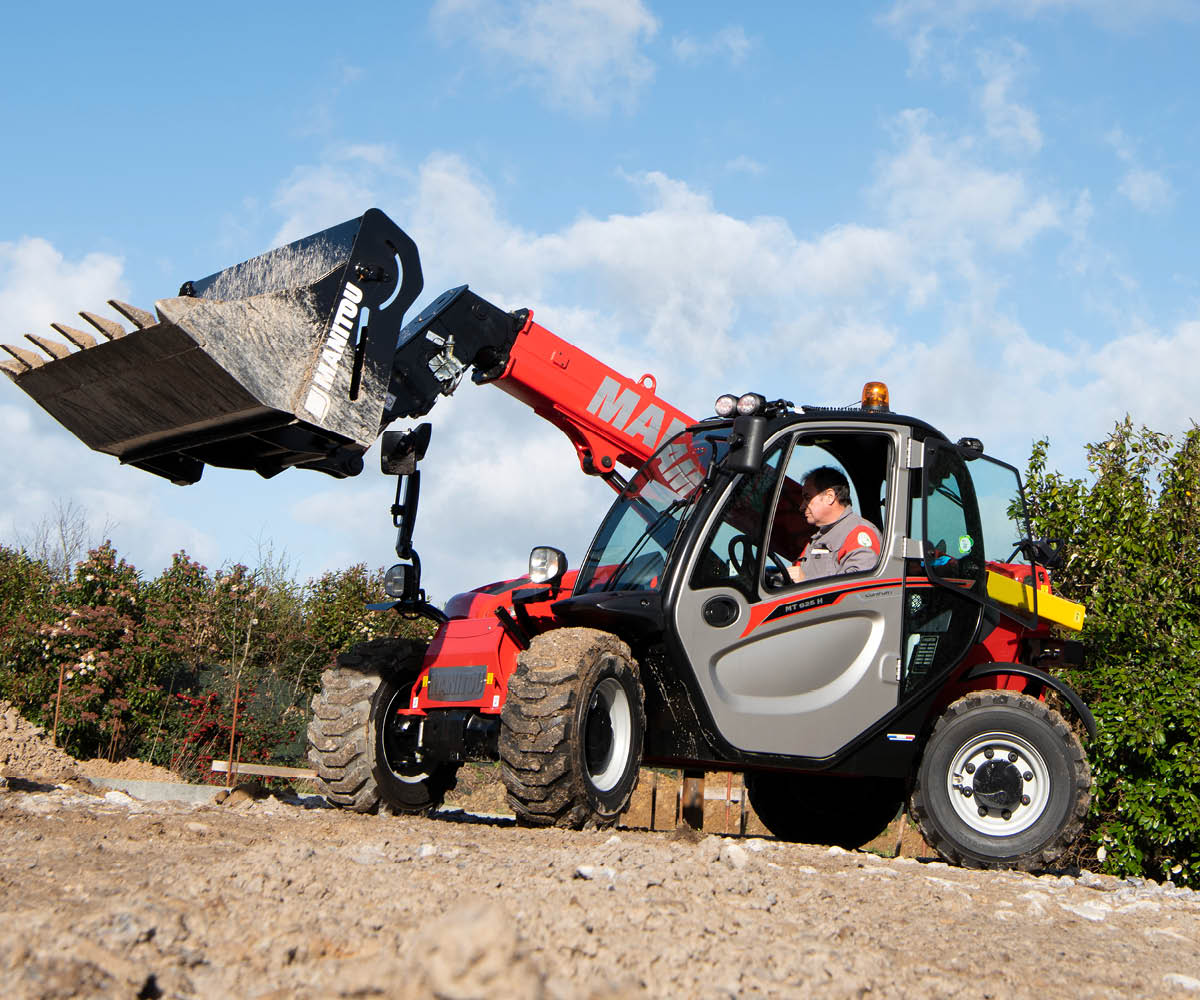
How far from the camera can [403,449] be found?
7.35m

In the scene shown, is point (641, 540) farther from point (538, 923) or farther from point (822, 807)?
point (538, 923)

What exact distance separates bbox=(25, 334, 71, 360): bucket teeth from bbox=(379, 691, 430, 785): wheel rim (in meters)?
2.78

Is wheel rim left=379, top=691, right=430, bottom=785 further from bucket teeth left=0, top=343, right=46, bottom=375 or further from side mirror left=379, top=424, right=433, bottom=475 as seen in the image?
bucket teeth left=0, top=343, right=46, bottom=375

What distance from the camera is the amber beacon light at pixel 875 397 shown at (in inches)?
292

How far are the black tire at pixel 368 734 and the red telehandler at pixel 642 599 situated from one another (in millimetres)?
16

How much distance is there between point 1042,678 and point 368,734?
399cm

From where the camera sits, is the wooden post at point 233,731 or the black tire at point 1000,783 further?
the wooden post at point 233,731

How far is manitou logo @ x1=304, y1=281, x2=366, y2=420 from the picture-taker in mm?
6172

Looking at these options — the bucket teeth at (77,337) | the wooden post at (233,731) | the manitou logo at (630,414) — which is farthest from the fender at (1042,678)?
the wooden post at (233,731)

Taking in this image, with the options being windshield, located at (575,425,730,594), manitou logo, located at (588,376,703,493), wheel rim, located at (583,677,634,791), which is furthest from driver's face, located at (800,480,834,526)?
wheel rim, located at (583,677,634,791)

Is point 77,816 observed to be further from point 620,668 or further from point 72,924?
point 72,924

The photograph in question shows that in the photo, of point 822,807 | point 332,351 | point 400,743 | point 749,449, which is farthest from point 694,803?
point 332,351

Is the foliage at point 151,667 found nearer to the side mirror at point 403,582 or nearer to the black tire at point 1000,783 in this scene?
the side mirror at point 403,582

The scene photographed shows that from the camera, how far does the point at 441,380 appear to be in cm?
720
